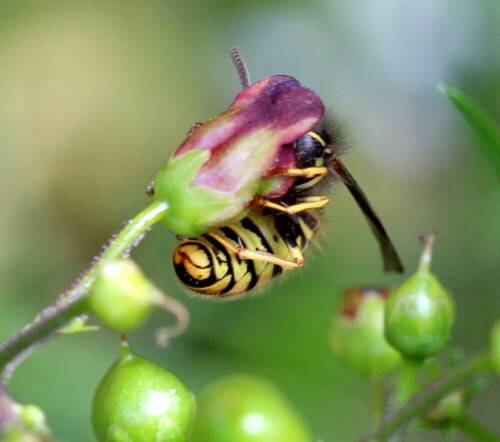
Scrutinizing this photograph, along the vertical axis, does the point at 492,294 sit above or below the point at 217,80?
below

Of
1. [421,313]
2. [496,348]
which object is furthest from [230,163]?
[496,348]

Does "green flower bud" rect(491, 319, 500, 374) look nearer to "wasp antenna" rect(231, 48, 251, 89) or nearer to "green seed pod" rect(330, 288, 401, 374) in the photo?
"green seed pod" rect(330, 288, 401, 374)

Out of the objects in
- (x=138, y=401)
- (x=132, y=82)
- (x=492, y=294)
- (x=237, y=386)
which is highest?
(x=132, y=82)

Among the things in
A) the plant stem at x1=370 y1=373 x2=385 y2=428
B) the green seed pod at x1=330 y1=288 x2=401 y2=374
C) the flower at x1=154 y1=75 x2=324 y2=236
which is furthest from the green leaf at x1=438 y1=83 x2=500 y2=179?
the plant stem at x1=370 y1=373 x2=385 y2=428

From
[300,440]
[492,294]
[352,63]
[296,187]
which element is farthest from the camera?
[352,63]

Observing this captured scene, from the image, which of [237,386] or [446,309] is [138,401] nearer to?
[237,386]

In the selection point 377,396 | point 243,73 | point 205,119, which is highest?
point 243,73

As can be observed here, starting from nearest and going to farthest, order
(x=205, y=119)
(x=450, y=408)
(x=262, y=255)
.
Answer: (x=262, y=255) < (x=450, y=408) < (x=205, y=119)

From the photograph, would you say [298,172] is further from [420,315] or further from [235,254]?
[420,315]

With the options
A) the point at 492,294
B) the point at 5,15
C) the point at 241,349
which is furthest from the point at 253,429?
the point at 5,15
